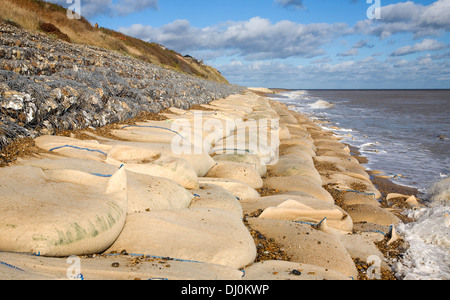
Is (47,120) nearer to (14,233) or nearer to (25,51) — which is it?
(14,233)

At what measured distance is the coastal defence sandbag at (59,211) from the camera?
1595mm

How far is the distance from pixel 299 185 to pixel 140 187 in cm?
264

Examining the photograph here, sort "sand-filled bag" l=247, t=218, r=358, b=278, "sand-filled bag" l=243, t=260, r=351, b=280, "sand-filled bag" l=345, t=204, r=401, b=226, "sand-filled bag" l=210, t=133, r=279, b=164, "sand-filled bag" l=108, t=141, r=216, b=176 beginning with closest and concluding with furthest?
"sand-filled bag" l=243, t=260, r=351, b=280, "sand-filled bag" l=247, t=218, r=358, b=278, "sand-filled bag" l=108, t=141, r=216, b=176, "sand-filled bag" l=345, t=204, r=401, b=226, "sand-filled bag" l=210, t=133, r=279, b=164

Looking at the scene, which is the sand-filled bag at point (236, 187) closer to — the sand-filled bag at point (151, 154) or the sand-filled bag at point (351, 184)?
the sand-filled bag at point (151, 154)

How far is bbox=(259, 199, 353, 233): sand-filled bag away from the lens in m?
3.20

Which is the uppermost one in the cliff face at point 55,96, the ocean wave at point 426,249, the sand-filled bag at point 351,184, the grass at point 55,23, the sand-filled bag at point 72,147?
the grass at point 55,23

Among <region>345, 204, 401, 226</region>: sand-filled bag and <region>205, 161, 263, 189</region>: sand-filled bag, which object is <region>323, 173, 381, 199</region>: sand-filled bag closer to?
<region>345, 204, 401, 226</region>: sand-filled bag

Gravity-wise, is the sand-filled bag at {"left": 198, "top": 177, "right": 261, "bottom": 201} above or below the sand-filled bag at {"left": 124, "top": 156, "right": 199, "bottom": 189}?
below

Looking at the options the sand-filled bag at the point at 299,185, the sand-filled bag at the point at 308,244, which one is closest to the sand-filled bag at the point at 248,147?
the sand-filled bag at the point at 299,185

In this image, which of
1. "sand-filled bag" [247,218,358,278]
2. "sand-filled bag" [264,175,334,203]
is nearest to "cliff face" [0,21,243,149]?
"sand-filled bag" [247,218,358,278]

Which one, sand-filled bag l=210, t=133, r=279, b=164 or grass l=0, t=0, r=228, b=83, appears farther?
grass l=0, t=0, r=228, b=83

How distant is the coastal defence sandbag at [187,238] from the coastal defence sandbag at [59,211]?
0.13m

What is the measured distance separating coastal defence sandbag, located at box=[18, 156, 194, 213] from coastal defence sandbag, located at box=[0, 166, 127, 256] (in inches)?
7.8

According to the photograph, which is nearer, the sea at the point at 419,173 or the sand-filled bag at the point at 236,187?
the sea at the point at 419,173
